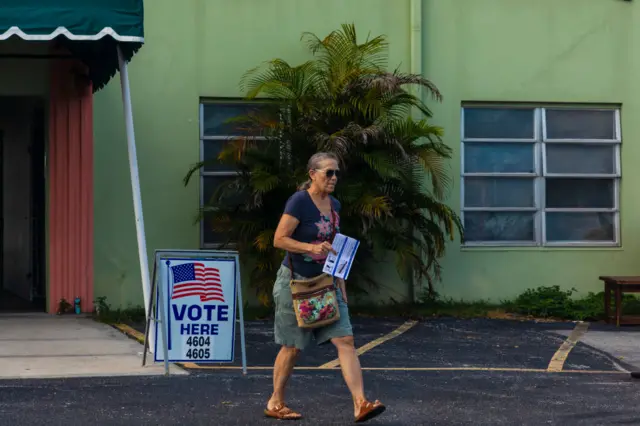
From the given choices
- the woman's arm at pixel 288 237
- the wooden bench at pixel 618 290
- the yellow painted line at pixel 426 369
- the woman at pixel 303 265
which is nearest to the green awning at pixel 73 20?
the yellow painted line at pixel 426 369

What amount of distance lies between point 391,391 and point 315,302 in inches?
66.4

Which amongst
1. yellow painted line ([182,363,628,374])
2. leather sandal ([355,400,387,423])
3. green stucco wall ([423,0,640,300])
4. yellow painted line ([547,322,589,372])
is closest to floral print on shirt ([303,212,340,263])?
leather sandal ([355,400,387,423])

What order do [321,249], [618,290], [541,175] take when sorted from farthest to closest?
[541,175] < [618,290] < [321,249]

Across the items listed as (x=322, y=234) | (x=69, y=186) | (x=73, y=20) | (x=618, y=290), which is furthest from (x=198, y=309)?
(x=618, y=290)

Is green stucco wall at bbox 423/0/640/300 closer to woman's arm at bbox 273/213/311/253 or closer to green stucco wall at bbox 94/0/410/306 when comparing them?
green stucco wall at bbox 94/0/410/306

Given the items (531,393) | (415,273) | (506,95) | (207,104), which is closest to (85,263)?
(207,104)

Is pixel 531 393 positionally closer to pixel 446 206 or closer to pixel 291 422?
pixel 291 422

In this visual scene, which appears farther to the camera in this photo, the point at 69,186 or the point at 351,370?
the point at 69,186

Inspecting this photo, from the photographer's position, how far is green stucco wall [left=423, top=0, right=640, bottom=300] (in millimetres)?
14695

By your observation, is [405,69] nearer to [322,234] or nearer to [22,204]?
[22,204]

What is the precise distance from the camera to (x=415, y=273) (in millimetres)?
13961

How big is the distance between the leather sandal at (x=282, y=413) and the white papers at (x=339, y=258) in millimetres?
978

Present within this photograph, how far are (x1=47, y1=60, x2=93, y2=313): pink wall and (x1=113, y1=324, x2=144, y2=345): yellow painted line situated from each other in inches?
45.5

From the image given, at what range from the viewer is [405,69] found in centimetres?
1455
